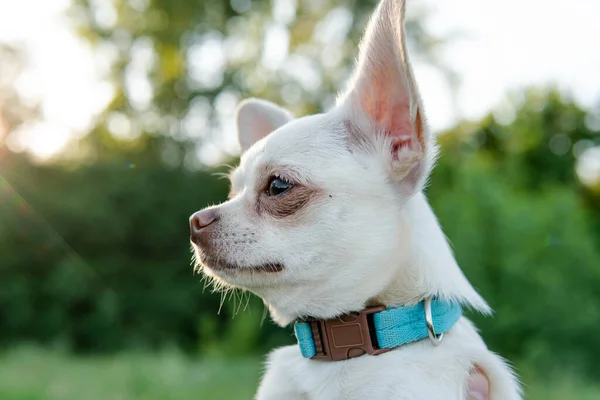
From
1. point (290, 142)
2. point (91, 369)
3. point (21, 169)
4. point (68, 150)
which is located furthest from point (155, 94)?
point (290, 142)

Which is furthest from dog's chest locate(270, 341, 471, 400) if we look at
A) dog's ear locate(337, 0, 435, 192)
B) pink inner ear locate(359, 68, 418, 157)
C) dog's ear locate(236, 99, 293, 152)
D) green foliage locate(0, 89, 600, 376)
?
green foliage locate(0, 89, 600, 376)

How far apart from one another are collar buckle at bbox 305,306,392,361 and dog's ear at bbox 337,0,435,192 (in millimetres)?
583

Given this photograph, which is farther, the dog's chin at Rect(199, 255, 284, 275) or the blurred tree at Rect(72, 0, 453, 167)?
the blurred tree at Rect(72, 0, 453, 167)

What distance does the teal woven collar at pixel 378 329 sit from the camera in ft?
7.94

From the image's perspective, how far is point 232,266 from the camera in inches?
102

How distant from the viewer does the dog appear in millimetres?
2422

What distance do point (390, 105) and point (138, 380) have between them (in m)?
6.63

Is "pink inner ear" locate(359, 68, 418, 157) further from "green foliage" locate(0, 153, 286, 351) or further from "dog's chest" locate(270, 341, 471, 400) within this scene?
"green foliage" locate(0, 153, 286, 351)

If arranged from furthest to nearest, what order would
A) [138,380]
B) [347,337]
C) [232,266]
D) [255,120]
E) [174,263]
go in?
[174,263]
[138,380]
[255,120]
[232,266]
[347,337]

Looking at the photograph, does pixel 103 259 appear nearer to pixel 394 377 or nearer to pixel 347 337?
pixel 347 337

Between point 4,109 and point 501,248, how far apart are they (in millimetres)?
11848

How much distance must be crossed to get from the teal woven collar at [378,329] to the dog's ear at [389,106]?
1.70 ft

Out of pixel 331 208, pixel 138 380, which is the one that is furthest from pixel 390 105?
pixel 138 380

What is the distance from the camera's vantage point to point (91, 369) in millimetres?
9125
